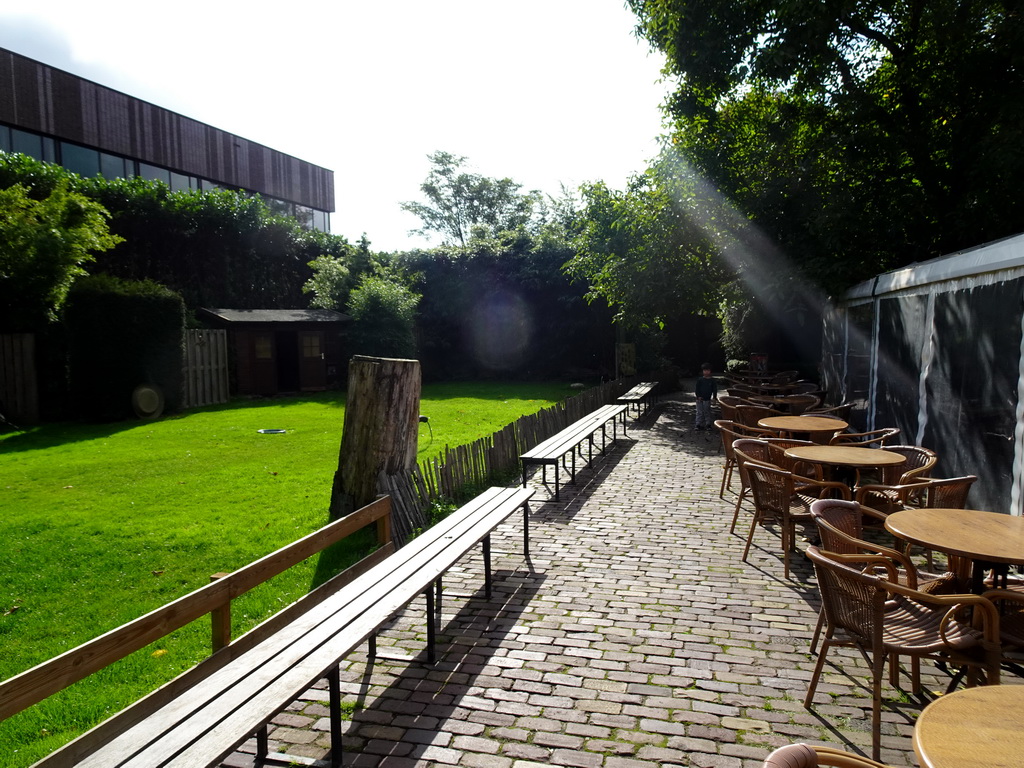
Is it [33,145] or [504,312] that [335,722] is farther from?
[33,145]

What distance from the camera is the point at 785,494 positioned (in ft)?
17.9

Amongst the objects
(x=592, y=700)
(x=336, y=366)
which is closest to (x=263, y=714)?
(x=592, y=700)

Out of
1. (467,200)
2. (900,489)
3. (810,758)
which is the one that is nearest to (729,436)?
(900,489)

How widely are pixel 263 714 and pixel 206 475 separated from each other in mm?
8069

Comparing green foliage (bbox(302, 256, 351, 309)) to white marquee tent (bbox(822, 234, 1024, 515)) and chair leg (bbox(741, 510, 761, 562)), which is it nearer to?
white marquee tent (bbox(822, 234, 1024, 515))

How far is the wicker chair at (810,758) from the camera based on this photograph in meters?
1.82

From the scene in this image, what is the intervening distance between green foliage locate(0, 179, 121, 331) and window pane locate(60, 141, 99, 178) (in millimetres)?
7618

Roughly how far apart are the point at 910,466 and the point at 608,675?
383 cm

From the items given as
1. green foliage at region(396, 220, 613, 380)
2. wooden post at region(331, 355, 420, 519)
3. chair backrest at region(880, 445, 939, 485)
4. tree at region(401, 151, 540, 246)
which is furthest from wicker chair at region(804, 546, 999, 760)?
tree at region(401, 151, 540, 246)

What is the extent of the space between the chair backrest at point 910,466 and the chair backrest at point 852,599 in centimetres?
258

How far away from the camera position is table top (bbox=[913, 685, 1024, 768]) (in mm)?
1876

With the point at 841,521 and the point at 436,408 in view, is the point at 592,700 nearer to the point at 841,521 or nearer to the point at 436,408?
the point at 841,521

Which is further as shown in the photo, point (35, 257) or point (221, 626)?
point (35, 257)

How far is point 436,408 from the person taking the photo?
59.1 feet
